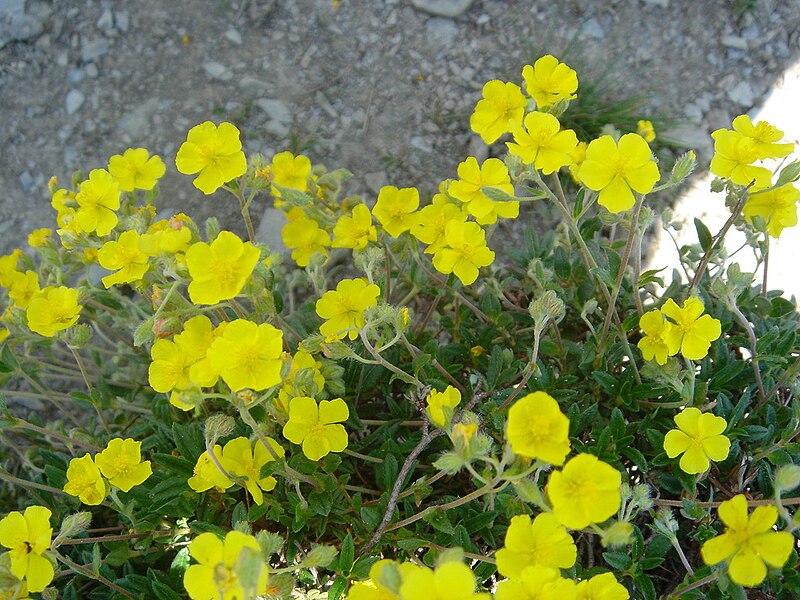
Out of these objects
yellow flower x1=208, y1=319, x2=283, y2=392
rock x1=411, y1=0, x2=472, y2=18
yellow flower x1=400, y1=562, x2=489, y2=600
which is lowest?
yellow flower x1=400, y1=562, x2=489, y2=600

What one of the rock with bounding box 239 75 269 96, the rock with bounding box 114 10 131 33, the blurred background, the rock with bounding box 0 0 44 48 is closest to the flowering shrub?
the blurred background

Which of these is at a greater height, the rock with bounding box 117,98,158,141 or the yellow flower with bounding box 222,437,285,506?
the rock with bounding box 117,98,158,141

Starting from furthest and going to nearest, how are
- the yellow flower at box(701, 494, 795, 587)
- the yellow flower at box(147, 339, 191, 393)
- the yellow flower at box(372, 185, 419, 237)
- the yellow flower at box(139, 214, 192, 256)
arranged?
the yellow flower at box(372, 185, 419, 237), the yellow flower at box(147, 339, 191, 393), the yellow flower at box(139, 214, 192, 256), the yellow flower at box(701, 494, 795, 587)

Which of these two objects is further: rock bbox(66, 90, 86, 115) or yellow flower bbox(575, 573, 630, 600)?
rock bbox(66, 90, 86, 115)

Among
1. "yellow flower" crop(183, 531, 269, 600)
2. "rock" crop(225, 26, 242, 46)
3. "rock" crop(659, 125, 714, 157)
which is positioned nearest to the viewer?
"yellow flower" crop(183, 531, 269, 600)

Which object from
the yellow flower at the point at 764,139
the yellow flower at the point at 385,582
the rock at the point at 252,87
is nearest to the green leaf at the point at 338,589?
the yellow flower at the point at 385,582

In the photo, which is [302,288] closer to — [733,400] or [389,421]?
[389,421]

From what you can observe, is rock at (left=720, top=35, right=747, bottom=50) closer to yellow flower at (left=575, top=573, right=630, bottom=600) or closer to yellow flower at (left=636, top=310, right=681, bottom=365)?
yellow flower at (left=636, top=310, right=681, bottom=365)
